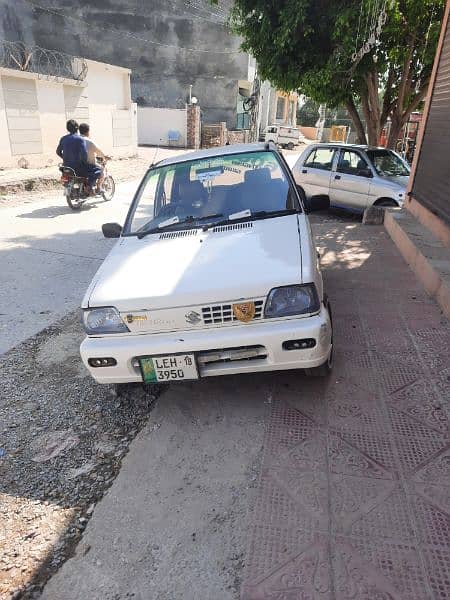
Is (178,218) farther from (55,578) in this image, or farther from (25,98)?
(25,98)

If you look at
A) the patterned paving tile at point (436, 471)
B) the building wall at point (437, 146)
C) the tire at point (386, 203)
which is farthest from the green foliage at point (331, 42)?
the patterned paving tile at point (436, 471)

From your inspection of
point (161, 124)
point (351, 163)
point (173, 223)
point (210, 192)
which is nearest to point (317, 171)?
point (351, 163)

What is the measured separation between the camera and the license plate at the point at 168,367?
8.92ft

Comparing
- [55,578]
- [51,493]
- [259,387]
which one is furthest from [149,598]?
[259,387]

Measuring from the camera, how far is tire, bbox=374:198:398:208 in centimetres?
844

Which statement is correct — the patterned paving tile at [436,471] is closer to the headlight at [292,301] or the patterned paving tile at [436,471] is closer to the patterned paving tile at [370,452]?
the patterned paving tile at [370,452]

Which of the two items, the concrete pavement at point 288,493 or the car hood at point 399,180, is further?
the car hood at point 399,180

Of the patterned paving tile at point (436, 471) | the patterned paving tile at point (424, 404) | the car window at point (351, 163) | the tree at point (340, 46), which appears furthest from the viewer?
the car window at point (351, 163)

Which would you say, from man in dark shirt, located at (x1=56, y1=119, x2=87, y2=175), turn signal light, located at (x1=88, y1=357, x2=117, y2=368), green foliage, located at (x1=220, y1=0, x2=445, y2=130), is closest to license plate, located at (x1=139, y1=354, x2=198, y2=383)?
turn signal light, located at (x1=88, y1=357, x2=117, y2=368)

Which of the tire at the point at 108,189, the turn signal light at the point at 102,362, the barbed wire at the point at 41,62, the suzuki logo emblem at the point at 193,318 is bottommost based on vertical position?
the tire at the point at 108,189

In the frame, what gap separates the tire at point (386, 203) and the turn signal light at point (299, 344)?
21.9 ft

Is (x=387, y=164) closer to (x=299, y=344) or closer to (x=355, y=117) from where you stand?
(x=355, y=117)

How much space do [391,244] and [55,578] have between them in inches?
240

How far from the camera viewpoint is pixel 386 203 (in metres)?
8.55
